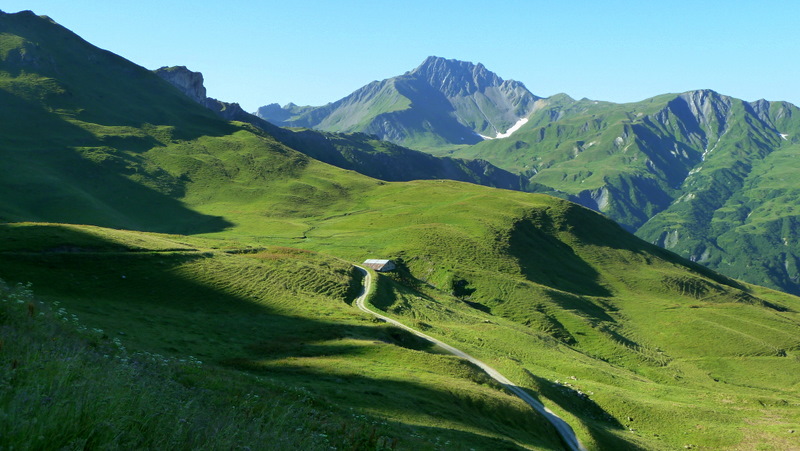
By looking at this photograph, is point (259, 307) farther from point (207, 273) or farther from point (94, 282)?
point (94, 282)

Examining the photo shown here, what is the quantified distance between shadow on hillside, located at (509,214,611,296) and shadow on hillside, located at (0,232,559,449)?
3606 inches

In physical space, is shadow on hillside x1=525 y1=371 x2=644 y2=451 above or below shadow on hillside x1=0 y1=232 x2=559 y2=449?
below

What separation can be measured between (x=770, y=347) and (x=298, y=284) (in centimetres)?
11066

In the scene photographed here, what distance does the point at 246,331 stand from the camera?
4984cm

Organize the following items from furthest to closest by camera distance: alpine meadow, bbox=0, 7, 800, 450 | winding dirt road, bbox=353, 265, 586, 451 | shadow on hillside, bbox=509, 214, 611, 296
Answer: shadow on hillside, bbox=509, 214, 611, 296, winding dirt road, bbox=353, 265, 586, 451, alpine meadow, bbox=0, 7, 800, 450

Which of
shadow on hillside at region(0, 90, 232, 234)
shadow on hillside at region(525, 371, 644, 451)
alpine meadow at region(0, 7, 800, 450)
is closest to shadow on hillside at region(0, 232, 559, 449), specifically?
alpine meadow at region(0, 7, 800, 450)

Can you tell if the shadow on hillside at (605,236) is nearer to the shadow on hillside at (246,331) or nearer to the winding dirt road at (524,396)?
the winding dirt road at (524,396)

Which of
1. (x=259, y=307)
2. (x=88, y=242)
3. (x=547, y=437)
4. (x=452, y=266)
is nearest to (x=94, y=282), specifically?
(x=88, y=242)

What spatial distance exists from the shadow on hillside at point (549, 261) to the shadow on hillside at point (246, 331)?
301ft

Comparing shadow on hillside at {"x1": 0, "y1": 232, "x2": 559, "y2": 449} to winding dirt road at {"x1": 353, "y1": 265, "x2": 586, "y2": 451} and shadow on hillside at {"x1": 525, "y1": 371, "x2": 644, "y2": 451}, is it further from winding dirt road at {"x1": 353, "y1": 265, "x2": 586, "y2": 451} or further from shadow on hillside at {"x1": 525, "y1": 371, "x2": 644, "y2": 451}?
shadow on hillside at {"x1": 525, "y1": 371, "x2": 644, "y2": 451}

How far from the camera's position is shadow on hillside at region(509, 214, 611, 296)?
146 meters

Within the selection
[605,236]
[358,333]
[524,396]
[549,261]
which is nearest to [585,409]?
[524,396]

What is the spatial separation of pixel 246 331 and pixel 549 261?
12234 cm

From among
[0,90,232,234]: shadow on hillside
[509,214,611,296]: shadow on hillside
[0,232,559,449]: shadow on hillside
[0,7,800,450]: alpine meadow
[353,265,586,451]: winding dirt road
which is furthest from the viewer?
[0,90,232,234]: shadow on hillside
